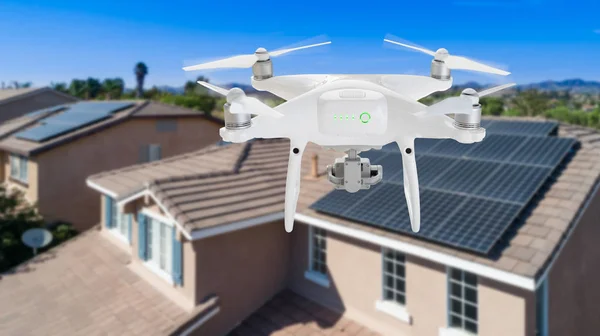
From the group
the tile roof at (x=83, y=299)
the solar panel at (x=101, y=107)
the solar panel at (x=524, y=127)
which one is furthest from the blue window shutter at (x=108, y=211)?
the solar panel at (x=524, y=127)

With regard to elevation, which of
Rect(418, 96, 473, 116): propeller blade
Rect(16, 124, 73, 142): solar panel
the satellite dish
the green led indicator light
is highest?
Rect(418, 96, 473, 116): propeller blade

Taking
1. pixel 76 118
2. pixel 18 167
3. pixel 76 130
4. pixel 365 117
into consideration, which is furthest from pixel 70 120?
pixel 365 117

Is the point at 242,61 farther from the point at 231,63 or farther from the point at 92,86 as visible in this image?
the point at 92,86

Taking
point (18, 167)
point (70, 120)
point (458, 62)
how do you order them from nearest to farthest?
point (458, 62) → point (18, 167) → point (70, 120)

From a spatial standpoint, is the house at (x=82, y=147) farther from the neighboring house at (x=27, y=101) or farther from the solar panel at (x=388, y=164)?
the solar panel at (x=388, y=164)

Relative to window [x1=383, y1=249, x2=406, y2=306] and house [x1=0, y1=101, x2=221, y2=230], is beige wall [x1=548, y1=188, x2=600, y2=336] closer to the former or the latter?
window [x1=383, y1=249, x2=406, y2=306]

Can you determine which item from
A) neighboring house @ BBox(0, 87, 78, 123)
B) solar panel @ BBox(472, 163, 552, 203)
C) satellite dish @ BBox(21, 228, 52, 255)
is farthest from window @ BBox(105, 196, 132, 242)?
neighboring house @ BBox(0, 87, 78, 123)

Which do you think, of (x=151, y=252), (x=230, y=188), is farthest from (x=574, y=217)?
(x=151, y=252)
